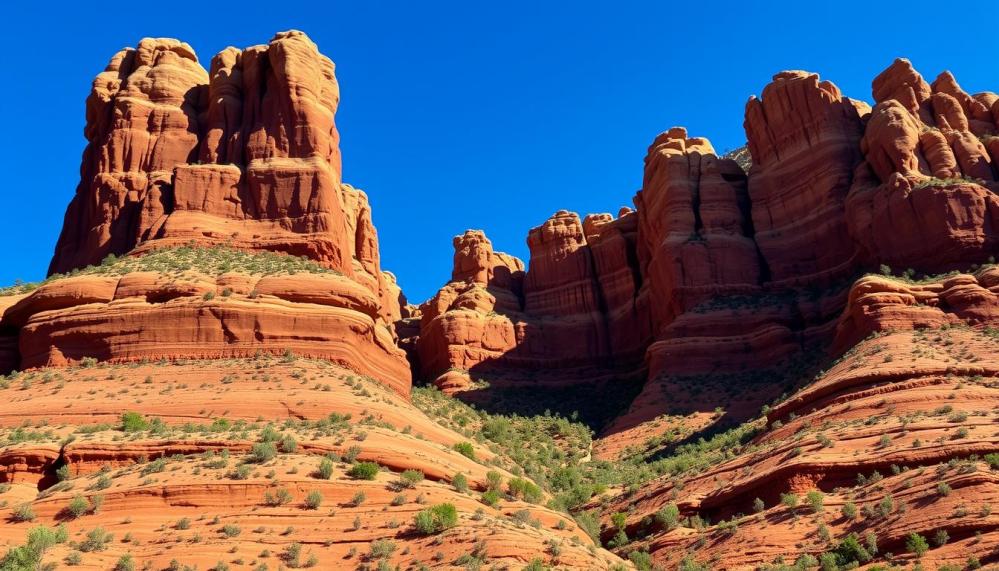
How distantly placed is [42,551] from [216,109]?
41.1m

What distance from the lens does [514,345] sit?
74.2 metres

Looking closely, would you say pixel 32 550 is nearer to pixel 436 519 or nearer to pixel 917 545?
pixel 436 519

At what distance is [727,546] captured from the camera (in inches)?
1172

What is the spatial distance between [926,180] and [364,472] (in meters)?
47.1

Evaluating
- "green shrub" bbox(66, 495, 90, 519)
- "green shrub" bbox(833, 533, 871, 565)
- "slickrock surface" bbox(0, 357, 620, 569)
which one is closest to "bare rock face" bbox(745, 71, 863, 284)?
"slickrock surface" bbox(0, 357, 620, 569)

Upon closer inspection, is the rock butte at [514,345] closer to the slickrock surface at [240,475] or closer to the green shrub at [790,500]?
the slickrock surface at [240,475]

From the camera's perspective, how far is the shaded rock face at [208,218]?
4131cm

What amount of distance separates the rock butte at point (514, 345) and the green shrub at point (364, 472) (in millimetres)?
525

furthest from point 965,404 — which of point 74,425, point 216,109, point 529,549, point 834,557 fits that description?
point 216,109

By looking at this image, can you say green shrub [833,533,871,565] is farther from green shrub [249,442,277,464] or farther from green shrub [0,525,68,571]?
green shrub [0,525,68,571]

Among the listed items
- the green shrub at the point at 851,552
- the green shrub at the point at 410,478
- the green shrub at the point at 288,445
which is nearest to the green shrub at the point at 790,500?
the green shrub at the point at 851,552

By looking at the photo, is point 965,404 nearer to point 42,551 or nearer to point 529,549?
point 529,549

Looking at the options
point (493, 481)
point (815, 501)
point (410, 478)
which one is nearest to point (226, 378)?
point (410, 478)

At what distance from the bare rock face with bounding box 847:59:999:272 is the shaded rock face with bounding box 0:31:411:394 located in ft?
115
